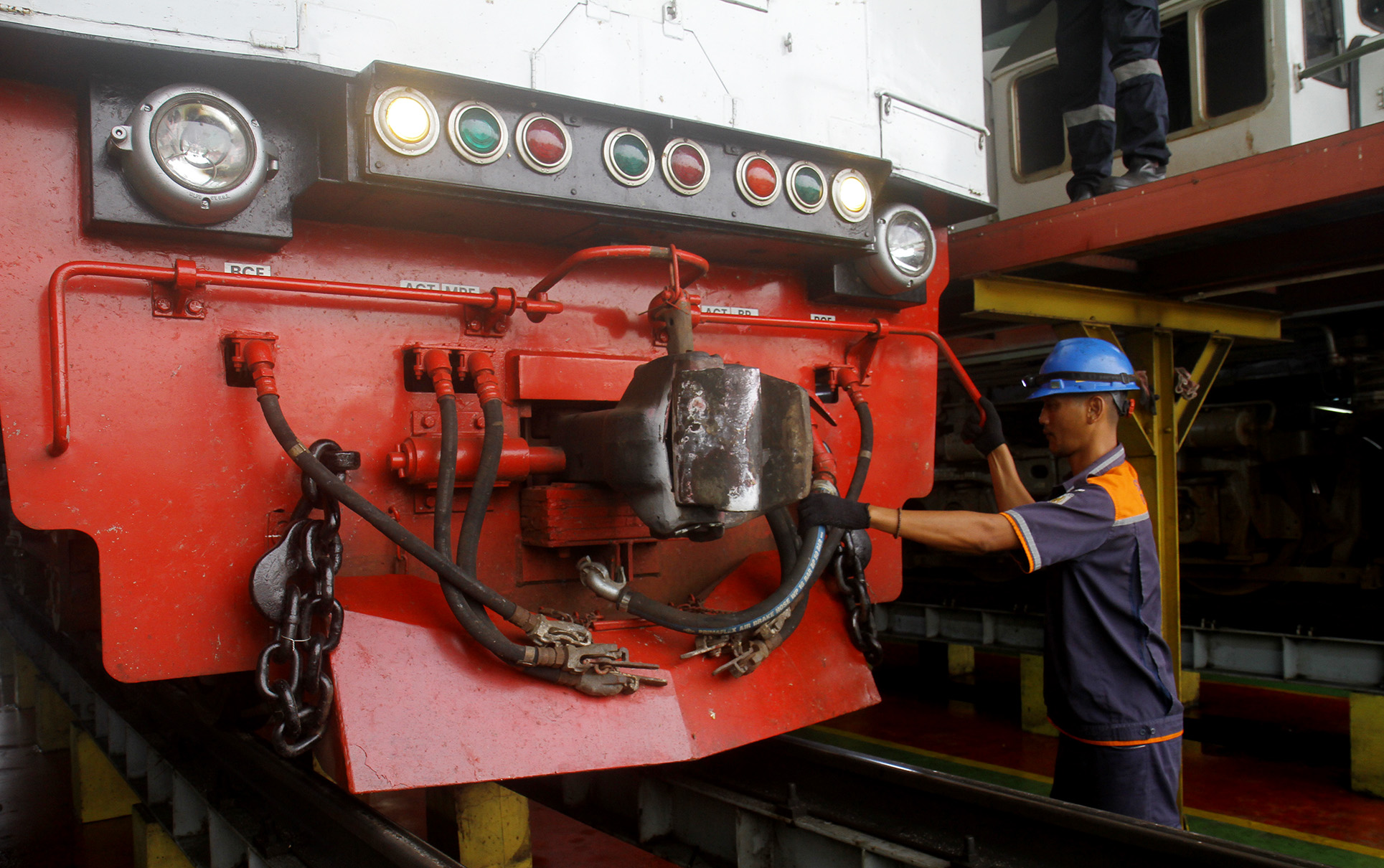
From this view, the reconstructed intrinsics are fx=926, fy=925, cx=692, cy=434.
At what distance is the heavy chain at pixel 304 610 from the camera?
164 centimetres

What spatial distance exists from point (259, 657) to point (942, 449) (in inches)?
227

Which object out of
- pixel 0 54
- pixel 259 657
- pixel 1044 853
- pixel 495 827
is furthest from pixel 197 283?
pixel 1044 853

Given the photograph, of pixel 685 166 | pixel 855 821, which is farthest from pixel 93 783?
pixel 685 166

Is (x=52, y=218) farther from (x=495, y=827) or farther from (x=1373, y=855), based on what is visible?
(x=1373, y=855)

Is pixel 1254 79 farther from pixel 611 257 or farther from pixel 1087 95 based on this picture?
pixel 611 257

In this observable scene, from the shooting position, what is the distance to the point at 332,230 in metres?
1.97

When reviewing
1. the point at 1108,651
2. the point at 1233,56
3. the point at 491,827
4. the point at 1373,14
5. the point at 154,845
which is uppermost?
the point at 1373,14

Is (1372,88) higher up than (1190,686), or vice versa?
(1372,88)

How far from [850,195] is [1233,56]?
10.9ft

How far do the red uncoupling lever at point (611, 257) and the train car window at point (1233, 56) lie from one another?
3548 mm

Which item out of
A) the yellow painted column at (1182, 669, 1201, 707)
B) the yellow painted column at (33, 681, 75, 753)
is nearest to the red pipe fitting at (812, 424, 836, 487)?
the yellow painted column at (1182, 669, 1201, 707)

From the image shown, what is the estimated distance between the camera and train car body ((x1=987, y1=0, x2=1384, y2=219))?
4.15 meters

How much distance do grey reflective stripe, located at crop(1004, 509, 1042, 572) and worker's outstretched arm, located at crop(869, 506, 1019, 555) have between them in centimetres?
2

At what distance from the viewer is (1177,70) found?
480cm
